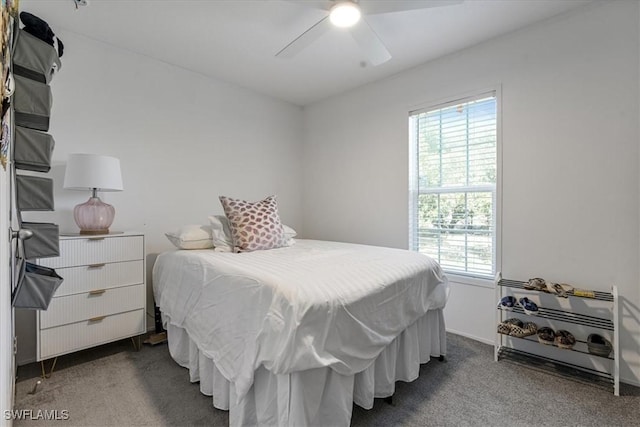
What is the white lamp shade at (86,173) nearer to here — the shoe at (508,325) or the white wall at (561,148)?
the white wall at (561,148)

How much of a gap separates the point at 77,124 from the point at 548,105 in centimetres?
349

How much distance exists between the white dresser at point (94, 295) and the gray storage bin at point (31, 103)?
0.90 meters

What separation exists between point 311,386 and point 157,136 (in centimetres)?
250

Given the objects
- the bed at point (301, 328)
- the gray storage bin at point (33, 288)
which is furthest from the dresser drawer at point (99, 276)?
the gray storage bin at point (33, 288)

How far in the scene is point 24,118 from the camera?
129 cm

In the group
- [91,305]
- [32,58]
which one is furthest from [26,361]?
[32,58]

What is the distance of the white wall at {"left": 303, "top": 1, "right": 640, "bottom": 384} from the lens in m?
1.87

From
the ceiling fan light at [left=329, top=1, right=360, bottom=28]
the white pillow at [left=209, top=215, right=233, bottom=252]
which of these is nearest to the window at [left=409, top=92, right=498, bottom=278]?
the ceiling fan light at [left=329, top=1, right=360, bottom=28]

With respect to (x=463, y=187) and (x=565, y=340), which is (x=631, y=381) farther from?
(x=463, y=187)

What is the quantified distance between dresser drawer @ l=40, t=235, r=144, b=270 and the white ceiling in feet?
5.15

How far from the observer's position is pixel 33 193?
52.5 inches

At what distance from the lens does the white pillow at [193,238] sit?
7.65 feet

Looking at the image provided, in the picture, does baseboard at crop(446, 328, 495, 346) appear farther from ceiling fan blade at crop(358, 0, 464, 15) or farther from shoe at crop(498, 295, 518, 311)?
ceiling fan blade at crop(358, 0, 464, 15)

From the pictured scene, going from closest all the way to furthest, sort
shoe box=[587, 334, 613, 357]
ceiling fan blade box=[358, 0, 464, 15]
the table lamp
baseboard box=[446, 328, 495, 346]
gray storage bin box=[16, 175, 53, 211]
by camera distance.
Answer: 1. gray storage bin box=[16, 175, 53, 211]
2. ceiling fan blade box=[358, 0, 464, 15]
3. shoe box=[587, 334, 613, 357]
4. the table lamp
5. baseboard box=[446, 328, 495, 346]
